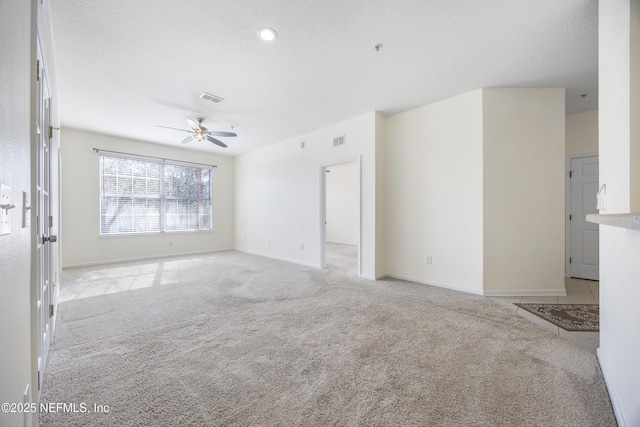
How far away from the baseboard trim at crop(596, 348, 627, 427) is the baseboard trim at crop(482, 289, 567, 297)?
4.80 ft

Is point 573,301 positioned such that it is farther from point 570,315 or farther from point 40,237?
point 40,237

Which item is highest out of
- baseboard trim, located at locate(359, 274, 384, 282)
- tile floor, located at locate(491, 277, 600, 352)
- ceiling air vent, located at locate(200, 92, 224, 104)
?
ceiling air vent, located at locate(200, 92, 224, 104)

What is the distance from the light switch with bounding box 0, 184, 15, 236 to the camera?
712 millimetres

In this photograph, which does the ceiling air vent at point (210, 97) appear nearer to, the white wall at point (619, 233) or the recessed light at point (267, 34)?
the recessed light at point (267, 34)

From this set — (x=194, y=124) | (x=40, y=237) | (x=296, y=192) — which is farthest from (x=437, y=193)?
(x=40, y=237)

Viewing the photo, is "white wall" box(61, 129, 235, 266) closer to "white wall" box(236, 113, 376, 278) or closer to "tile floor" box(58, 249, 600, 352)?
"tile floor" box(58, 249, 600, 352)

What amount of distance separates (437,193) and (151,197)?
6.10 m

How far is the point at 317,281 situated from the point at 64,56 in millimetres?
3999

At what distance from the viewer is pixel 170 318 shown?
268 centimetres

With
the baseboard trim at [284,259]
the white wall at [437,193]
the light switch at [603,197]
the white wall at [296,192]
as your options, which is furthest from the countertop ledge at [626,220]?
the baseboard trim at [284,259]

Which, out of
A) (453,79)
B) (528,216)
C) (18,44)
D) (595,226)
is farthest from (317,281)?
(595,226)

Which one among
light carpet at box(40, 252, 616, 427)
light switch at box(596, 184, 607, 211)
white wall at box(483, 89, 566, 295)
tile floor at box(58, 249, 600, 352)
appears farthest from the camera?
white wall at box(483, 89, 566, 295)

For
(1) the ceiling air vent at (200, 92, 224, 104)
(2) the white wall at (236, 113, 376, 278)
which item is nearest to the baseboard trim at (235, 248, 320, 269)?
(2) the white wall at (236, 113, 376, 278)

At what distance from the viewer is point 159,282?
4.00 m
